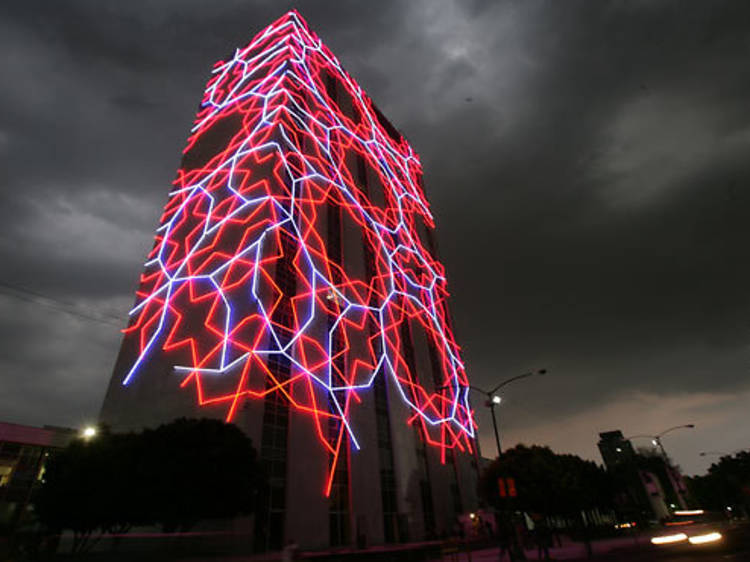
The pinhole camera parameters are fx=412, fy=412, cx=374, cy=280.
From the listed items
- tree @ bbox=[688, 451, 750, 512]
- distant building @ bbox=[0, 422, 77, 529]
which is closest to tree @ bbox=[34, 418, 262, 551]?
distant building @ bbox=[0, 422, 77, 529]

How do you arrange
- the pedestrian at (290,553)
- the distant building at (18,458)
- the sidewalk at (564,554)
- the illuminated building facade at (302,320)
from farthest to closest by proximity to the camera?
the distant building at (18,458) < the illuminated building facade at (302,320) < the sidewalk at (564,554) < the pedestrian at (290,553)

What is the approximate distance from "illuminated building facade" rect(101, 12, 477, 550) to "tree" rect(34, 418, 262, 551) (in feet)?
13.2

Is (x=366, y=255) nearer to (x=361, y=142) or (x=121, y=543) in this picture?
(x=361, y=142)

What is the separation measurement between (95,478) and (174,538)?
5.06 m

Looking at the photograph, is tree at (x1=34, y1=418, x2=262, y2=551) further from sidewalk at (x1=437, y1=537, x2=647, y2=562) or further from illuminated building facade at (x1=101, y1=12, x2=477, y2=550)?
sidewalk at (x1=437, y1=537, x2=647, y2=562)

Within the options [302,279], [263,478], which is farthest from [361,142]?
[263,478]

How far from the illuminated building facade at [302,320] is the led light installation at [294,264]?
0.52 ft

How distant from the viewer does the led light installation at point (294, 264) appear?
86.2ft

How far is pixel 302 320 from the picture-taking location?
1131 inches

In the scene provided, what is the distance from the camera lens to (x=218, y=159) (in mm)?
36688

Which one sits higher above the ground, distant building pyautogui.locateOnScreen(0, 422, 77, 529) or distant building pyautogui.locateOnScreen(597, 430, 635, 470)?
distant building pyautogui.locateOnScreen(597, 430, 635, 470)

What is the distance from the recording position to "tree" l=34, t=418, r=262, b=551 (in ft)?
57.7

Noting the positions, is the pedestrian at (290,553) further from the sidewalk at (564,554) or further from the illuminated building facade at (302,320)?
the illuminated building facade at (302,320)

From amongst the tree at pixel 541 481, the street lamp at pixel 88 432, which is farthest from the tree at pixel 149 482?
the tree at pixel 541 481
